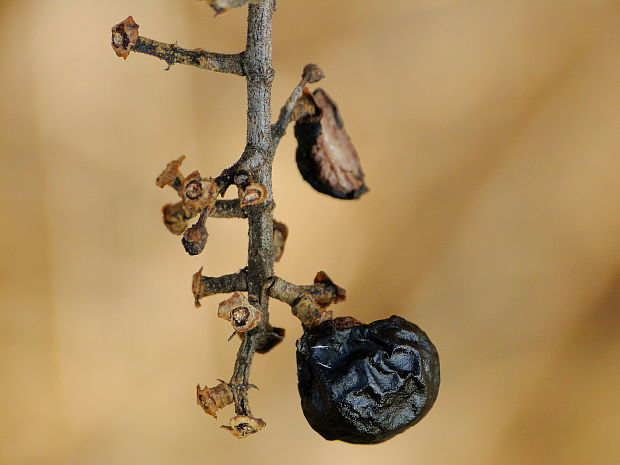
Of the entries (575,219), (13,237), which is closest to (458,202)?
(575,219)

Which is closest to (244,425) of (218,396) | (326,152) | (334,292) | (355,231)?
(218,396)

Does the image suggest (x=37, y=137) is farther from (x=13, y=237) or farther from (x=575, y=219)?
(x=575, y=219)

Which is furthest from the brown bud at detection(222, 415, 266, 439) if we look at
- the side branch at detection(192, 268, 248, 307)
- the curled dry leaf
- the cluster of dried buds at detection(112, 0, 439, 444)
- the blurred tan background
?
the blurred tan background

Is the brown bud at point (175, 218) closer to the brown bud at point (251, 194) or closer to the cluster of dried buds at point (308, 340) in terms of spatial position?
the cluster of dried buds at point (308, 340)

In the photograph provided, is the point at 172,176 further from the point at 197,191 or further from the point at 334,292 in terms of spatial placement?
the point at 334,292

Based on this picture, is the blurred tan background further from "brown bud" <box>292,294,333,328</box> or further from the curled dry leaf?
"brown bud" <box>292,294,333,328</box>
